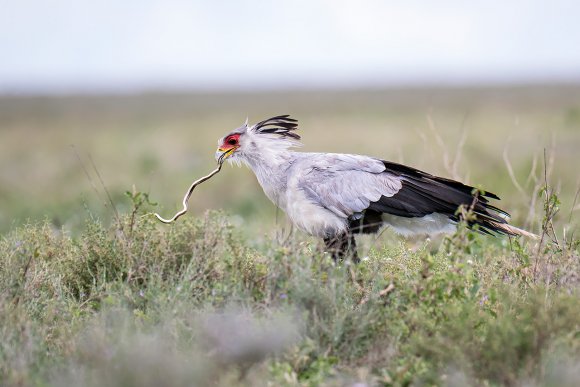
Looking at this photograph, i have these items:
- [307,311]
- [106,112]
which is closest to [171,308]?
[307,311]

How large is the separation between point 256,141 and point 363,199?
3.38 ft

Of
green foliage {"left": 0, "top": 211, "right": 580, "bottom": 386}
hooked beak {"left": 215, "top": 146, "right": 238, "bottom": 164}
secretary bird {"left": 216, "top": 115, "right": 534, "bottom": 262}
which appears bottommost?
green foliage {"left": 0, "top": 211, "right": 580, "bottom": 386}

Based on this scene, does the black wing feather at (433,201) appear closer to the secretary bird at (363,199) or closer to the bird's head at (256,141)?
the secretary bird at (363,199)

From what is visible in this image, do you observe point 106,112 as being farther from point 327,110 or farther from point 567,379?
point 567,379

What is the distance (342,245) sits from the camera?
5.76 m

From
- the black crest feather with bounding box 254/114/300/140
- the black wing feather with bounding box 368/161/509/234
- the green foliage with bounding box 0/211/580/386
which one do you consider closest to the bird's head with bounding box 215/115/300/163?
the black crest feather with bounding box 254/114/300/140

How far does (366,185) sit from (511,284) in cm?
120

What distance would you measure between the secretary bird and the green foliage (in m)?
0.34

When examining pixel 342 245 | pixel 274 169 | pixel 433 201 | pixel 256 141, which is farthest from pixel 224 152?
pixel 433 201

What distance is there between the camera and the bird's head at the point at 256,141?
235 inches

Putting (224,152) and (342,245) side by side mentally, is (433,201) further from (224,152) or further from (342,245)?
(224,152)

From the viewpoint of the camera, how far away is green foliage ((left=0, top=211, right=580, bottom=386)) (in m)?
3.87

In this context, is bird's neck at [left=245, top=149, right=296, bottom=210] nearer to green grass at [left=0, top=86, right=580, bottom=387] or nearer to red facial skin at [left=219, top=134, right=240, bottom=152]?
red facial skin at [left=219, top=134, right=240, bottom=152]

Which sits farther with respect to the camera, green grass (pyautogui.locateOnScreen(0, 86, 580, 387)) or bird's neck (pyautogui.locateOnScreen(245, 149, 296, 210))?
bird's neck (pyautogui.locateOnScreen(245, 149, 296, 210))
